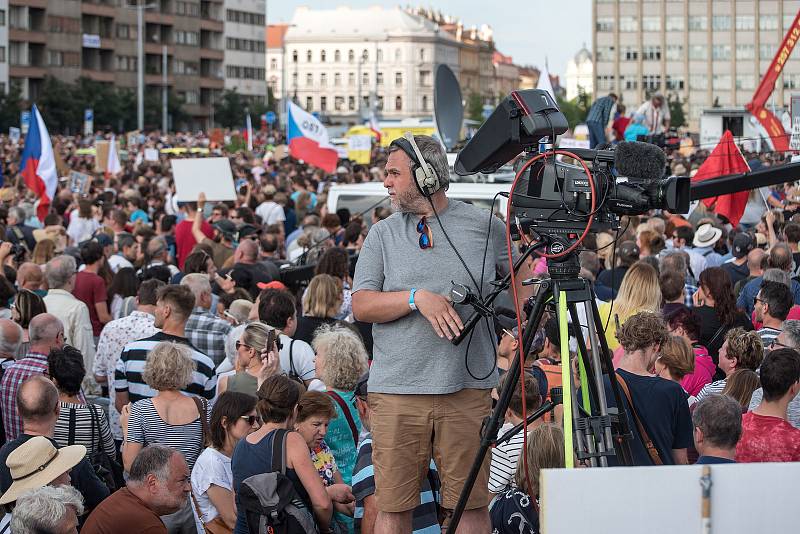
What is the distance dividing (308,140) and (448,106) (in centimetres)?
721

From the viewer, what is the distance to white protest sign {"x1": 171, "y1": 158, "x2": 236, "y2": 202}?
15547 millimetres

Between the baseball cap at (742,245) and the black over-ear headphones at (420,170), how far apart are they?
680 cm

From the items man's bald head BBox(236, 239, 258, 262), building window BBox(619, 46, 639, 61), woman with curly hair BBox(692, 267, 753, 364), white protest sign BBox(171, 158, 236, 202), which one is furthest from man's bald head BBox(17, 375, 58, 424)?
building window BBox(619, 46, 639, 61)

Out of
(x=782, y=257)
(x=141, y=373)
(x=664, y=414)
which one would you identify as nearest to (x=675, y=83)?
(x=782, y=257)

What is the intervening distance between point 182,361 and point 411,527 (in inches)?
94.6

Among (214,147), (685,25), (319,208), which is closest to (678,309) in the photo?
(319,208)

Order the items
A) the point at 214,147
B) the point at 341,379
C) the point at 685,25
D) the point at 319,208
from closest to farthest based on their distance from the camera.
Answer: the point at 341,379 < the point at 319,208 < the point at 214,147 < the point at 685,25

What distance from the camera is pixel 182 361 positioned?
6.85 metres

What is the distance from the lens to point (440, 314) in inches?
174

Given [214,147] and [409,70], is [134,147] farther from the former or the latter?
[409,70]

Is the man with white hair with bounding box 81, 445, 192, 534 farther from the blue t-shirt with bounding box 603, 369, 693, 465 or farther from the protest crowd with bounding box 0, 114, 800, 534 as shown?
the blue t-shirt with bounding box 603, 369, 693, 465

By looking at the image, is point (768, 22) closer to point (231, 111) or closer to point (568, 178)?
point (231, 111)

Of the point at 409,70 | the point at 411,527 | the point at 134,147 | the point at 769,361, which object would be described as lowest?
the point at 411,527

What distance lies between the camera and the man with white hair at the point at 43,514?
4887 millimetres
